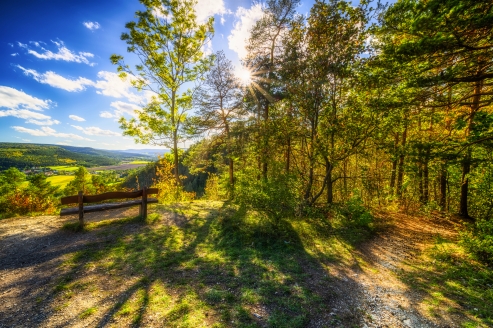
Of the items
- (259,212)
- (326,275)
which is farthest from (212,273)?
(259,212)

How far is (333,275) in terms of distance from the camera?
16.8 feet

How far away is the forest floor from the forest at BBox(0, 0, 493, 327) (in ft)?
0.17

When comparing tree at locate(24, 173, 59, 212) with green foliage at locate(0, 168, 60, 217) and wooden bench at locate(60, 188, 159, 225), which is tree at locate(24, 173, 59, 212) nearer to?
green foliage at locate(0, 168, 60, 217)

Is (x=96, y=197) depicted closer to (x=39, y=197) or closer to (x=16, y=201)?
(x=16, y=201)

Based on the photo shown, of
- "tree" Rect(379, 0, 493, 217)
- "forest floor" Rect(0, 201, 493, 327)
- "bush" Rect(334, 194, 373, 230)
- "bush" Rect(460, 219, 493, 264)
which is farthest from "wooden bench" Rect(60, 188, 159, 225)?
"bush" Rect(460, 219, 493, 264)

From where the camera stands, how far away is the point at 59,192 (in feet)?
74.8

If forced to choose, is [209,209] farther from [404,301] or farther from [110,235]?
[404,301]

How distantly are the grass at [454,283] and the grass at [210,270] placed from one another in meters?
1.71

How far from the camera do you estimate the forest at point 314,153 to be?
168 inches

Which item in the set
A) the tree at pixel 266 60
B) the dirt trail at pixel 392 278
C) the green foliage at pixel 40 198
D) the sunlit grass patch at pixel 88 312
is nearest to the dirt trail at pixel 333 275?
the dirt trail at pixel 392 278

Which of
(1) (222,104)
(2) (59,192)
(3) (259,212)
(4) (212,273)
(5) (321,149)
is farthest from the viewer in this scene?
(2) (59,192)

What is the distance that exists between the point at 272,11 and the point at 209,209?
11519mm

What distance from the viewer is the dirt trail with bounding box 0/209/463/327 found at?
11.5ft

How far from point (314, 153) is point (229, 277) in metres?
6.78
